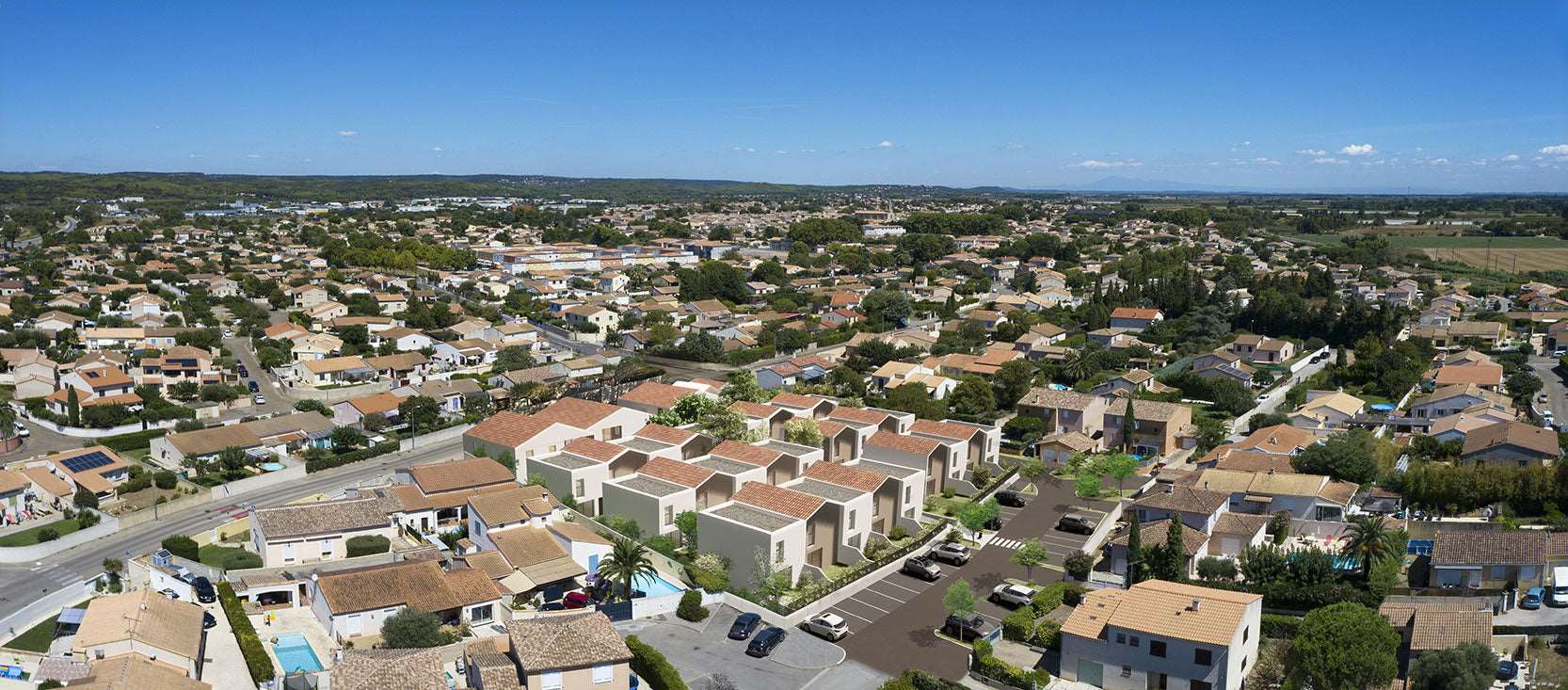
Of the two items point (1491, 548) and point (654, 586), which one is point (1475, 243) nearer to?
point (1491, 548)

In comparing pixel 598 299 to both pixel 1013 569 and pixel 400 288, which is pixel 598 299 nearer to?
pixel 400 288

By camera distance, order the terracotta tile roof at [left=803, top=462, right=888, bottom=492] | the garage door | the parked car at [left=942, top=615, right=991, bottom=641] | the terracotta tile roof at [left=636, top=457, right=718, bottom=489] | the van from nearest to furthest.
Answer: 1. the garage door
2. the van
3. the parked car at [left=942, top=615, right=991, bottom=641]
4. the terracotta tile roof at [left=803, top=462, right=888, bottom=492]
5. the terracotta tile roof at [left=636, top=457, right=718, bottom=489]

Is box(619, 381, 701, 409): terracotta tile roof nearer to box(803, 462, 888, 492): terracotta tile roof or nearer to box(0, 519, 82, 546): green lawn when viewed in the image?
box(803, 462, 888, 492): terracotta tile roof

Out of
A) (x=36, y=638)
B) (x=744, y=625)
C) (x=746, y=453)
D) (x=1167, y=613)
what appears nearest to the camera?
(x=1167, y=613)

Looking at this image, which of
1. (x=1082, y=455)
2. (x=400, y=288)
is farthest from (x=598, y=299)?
(x=1082, y=455)

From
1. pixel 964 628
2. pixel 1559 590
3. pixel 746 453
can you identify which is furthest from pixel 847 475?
pixel 1559 590

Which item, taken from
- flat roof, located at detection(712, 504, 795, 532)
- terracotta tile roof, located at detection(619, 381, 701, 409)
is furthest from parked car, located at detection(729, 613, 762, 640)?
terracotta tile roof, located at detection(619, 381, 701, 409)

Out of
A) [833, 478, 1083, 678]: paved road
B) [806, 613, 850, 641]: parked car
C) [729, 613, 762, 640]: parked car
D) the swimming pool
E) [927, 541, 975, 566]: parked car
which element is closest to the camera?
the swimming pool

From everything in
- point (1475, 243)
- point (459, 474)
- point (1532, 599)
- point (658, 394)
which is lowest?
point (1532, 599)
